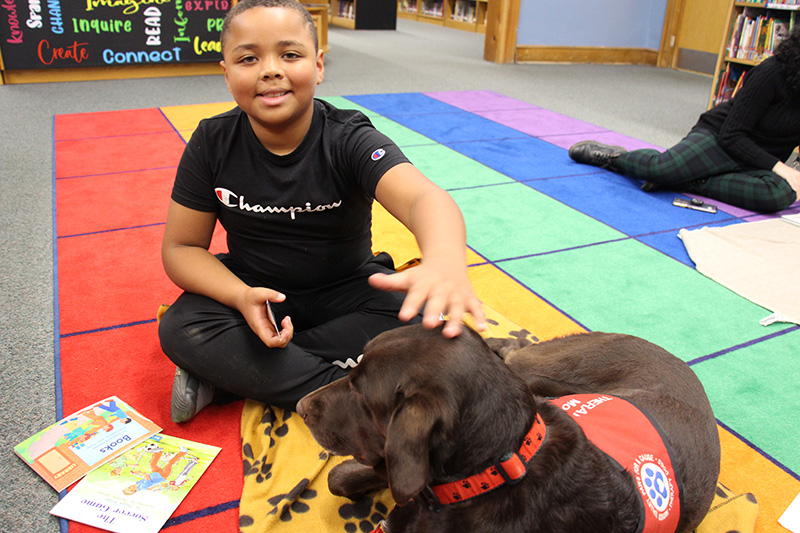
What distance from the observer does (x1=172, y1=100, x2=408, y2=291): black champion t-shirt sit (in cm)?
181

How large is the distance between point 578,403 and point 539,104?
5.30 meters

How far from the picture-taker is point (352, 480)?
4.90ft

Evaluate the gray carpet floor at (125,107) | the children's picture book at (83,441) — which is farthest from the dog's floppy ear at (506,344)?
the gray carpet floor at (125,107)

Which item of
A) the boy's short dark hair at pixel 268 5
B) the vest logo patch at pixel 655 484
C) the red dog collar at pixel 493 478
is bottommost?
the vest logo patch at pixel 655 484

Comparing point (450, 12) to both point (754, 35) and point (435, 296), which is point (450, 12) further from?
point (435, 296)

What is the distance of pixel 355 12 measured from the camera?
12180 millimetres

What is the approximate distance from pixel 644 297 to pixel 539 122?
322 cm

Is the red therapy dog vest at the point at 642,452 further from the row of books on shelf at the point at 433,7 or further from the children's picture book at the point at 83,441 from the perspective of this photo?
the row of books on shelf at the point at 433,7

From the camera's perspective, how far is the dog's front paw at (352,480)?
1.49m

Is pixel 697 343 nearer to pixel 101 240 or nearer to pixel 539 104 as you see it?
pixel 101 240

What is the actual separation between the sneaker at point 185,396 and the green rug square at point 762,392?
1623mm

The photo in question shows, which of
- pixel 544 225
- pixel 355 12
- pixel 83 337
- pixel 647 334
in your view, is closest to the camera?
pixel 83 337

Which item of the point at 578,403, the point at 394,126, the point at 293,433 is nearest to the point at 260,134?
the point at 293,433

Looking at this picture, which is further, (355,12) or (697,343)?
(355,12)
